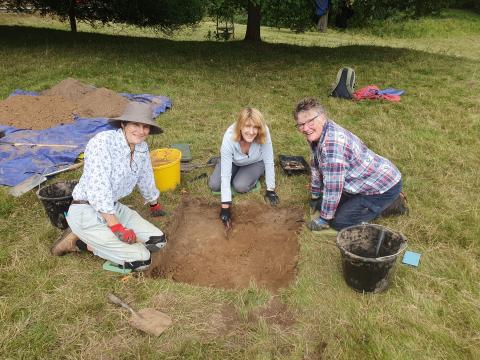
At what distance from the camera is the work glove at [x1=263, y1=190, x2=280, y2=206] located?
14.6ft

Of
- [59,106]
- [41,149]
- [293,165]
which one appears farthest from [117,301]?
[59,106]

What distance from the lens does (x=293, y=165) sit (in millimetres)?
5129

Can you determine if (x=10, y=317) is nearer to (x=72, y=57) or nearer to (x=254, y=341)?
(x=254, y=341)

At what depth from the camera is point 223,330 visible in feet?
9.25

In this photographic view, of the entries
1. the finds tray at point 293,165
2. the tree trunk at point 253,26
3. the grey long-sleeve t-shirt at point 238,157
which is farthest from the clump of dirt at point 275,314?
the tree trunk at point 253,26

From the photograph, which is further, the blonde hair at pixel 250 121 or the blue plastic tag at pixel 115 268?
the blonde hair at pixel 250 121

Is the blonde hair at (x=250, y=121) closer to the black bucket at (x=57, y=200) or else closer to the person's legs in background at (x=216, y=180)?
the person's legs in background at (x=216, y=180)

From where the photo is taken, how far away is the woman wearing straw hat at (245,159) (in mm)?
3992

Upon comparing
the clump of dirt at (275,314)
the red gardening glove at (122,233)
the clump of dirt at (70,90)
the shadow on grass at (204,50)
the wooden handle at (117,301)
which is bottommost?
the clump of dirt at (275,314)

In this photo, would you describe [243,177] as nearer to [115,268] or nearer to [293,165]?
[293,165]

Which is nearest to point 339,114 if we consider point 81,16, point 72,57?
point 72,57

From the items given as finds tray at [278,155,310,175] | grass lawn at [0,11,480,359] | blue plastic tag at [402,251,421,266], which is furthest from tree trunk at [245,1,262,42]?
blue plastic tag at [402,251,421,266]

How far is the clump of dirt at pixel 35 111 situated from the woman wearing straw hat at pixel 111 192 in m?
3.37

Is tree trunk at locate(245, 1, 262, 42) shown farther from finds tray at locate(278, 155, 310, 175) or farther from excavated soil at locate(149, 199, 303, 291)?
excavated soil at locate(149, 199, 303, 291)
